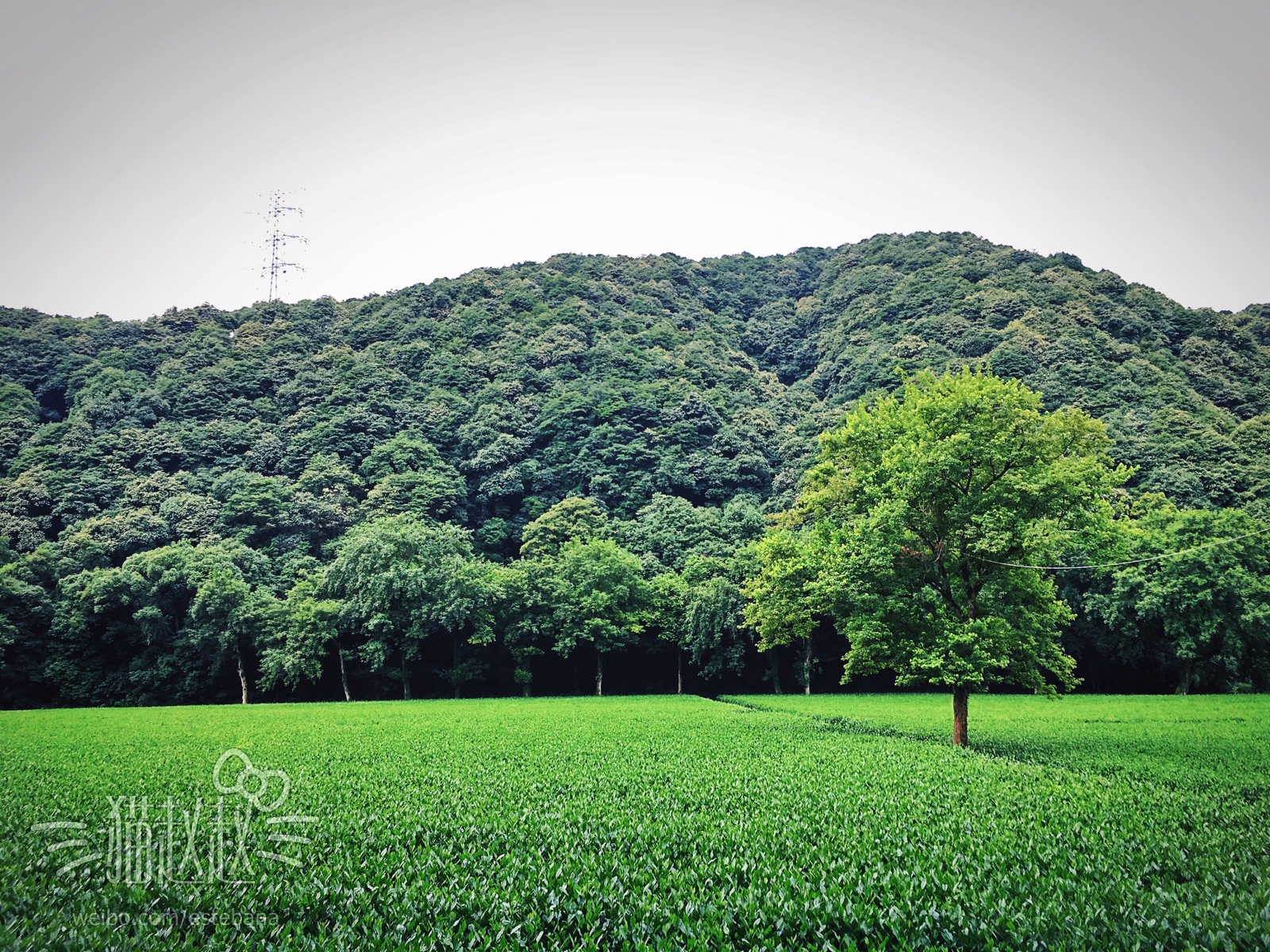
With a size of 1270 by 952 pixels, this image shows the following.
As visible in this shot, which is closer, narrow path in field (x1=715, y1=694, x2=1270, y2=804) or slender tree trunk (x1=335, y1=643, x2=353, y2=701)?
narrow path in field (x1=715, y1=694, x2=1270, y2=804)

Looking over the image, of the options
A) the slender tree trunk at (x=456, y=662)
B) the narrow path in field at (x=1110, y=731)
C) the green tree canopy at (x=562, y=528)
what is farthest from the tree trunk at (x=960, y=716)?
the green tree canopy at (x=562, y=528)

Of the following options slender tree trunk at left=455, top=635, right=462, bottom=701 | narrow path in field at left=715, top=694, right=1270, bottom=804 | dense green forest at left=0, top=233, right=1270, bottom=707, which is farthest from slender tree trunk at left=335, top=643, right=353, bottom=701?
narrow path in field at left=715, top=694, right=1270, bottom=804

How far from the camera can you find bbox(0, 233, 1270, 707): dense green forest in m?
47.8

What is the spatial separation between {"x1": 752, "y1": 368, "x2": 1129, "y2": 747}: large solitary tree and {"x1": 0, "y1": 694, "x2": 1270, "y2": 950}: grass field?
2.66 m

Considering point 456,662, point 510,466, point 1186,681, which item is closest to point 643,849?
point 456,662

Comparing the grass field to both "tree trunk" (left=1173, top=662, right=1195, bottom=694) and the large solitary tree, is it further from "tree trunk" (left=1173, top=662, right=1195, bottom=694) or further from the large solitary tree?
"tree trunk" (left=1173, top=662, right=1195, bottom=694)

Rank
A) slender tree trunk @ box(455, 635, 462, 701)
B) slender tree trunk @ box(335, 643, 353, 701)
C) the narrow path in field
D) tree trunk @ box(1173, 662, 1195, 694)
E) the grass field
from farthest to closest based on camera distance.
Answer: slender tree trunk @ box(455, 635, 462, 701) → slender tree trunk @ box(335, 643, 353, 701) → tree trunk @ box(1173, 662, 1195, 694) → the narrow path in field → the grass field

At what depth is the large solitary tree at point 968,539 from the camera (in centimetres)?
1778

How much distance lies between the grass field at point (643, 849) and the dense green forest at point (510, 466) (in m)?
24.8

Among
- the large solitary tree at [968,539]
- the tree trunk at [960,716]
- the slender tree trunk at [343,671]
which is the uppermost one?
the large solitary tree at [968,539]

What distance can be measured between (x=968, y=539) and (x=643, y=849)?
14497mm

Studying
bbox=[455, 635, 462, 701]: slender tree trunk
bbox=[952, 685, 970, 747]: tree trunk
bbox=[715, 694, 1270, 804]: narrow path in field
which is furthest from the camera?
bbox=[455, 635, 462, 701]: slender tree trunk

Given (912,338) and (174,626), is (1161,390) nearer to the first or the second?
(912,338)

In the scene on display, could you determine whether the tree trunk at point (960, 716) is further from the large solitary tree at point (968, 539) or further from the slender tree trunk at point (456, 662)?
the slender tree trunk at point (456, 662)
